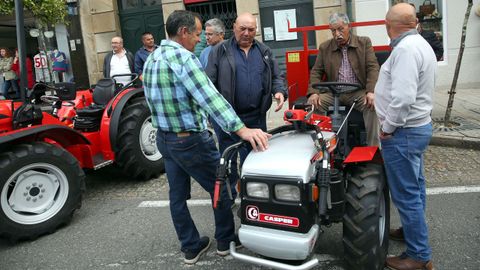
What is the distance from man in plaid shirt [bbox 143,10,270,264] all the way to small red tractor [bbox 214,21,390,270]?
22cm

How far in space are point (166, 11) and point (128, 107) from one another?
6.59m

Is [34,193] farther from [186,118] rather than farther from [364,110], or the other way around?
[364,110]

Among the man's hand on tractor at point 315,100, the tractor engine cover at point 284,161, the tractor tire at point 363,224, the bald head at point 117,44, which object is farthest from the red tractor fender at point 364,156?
the bald head at point 117,44

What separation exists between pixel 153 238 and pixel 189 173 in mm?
986

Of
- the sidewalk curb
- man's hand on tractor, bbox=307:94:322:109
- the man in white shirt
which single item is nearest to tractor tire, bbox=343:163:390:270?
man's hand on tractor, bbox=307:94:322:109

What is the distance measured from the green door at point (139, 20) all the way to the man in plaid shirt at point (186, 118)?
8985mm

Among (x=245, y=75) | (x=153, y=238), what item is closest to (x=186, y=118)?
(x=245, y=75)

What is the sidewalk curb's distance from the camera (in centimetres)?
559

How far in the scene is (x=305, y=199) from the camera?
246 cm

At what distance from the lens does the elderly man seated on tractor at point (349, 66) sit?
13.3 feet

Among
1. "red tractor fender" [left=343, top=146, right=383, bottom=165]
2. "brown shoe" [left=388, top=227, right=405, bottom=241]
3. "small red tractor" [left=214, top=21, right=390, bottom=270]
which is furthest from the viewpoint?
"brown shoe" [left=388, top=227, right=405, bottom=241]

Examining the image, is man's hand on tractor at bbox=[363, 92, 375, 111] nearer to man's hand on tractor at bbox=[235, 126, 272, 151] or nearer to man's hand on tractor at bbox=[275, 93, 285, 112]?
man's hand on tractor at bbox=[275, 93, 285, 112]

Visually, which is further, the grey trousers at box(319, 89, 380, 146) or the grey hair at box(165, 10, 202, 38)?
the grey trousers at box(319, 89, 380, 146)

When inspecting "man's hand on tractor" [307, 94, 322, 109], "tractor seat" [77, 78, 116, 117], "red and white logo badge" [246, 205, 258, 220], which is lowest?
"red and white logo badge" [246, 205, 258, 220]
